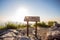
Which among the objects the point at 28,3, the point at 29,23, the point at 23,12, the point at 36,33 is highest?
the point at 28,3

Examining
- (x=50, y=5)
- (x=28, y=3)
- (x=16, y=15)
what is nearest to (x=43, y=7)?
(x=50, y=5)

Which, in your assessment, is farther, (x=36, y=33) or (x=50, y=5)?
(x=36, y=33)

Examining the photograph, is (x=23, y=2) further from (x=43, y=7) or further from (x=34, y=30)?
(x=34, y=30)

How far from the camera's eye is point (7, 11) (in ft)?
8.04

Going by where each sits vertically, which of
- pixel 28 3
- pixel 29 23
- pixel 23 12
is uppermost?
pixel 28 3

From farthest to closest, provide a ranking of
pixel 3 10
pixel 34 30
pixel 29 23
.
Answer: pixel 34 30 < pixel 29 23 < pixel 3 10

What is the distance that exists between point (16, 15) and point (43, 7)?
523 mm

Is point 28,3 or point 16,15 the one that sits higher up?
point 28,3

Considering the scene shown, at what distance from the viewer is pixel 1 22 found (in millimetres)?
2508

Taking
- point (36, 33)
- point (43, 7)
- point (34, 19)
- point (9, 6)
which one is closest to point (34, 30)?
point (36, 33)

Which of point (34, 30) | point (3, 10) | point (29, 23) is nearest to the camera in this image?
point (3, 10)

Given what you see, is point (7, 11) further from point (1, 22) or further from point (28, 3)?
point (28, 3)

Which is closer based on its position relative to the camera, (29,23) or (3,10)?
(3,10)

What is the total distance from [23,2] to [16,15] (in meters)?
0.26
